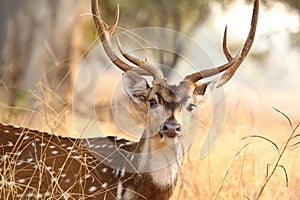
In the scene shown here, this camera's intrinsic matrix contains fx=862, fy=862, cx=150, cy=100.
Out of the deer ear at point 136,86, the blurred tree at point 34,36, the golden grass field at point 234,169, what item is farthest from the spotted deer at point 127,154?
the blurred tree at point 34,36

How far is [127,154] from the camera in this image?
5520mm

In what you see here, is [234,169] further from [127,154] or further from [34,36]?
[34,36]

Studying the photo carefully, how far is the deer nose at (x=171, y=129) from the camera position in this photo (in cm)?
493

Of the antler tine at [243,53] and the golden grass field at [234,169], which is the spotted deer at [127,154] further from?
the golden grass field at [234,169]

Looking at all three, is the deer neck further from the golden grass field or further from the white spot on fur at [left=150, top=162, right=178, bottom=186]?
the golden grass field

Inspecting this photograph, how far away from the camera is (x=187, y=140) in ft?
18.3

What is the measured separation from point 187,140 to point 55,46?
7.20m

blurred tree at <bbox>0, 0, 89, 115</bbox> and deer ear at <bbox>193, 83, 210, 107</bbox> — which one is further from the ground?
blurred tree at <bbox>0, 0, 89, 115</bbox>

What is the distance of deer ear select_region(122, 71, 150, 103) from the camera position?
542 centimetres

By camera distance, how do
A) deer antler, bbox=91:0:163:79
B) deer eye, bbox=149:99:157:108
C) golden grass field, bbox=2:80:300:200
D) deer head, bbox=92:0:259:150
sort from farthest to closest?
1. golden grass field, bbox=2:80:300:200
2. deer antler, bbox=91:0:163:79
3. deer eye, bbox=149:99:157:108
4. deer head, bbox=92:0:259:150

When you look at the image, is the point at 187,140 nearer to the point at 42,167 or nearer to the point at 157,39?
the point at 42,167

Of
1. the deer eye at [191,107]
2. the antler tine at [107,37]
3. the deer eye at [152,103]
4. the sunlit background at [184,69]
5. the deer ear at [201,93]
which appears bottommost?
the deer eye at [152,103]

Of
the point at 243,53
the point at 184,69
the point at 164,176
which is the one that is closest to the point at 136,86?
the point at 164,176

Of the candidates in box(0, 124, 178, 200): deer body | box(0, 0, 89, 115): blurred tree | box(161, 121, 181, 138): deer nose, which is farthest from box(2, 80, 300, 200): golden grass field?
box(0, 0, 89, 115): blurred tree
